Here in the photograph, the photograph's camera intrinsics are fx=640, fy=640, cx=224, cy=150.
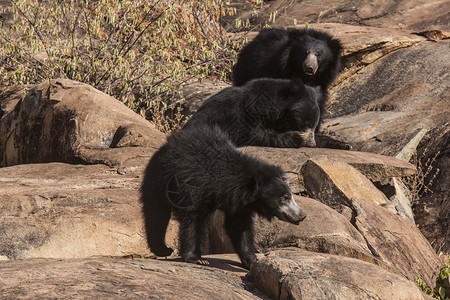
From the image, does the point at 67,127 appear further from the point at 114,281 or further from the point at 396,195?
the point at 114,281

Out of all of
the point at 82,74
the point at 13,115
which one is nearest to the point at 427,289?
the point at 13,115

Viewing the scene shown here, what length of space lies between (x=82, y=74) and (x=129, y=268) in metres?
6.30

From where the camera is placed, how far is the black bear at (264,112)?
256 inches

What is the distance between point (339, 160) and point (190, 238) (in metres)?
2.29

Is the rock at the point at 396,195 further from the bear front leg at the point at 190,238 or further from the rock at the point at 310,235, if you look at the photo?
the bear front leg at the point at 190,238

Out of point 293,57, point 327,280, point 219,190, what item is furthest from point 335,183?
point 293,57

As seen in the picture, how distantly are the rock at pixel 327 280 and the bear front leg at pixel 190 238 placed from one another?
628 mm

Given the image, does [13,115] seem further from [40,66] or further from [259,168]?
[259,168]

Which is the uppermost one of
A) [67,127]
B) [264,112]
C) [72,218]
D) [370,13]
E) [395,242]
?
[370,13]

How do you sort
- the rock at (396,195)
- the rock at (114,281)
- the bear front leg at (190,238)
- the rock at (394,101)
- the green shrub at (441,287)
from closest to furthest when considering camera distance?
1. the rock at (114,281)
2. the bear front leg at (190,238)
3. the green shrub at (441,287)
4. the rock at (396,195)
5. the rock at (394,101)

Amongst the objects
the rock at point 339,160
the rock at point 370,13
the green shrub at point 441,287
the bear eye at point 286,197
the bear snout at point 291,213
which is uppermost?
the rock at point 370,13

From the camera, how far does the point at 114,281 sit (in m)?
3.00

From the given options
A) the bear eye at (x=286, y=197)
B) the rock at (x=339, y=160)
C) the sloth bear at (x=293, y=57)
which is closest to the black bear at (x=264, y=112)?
the rock at (x=339, y=160)

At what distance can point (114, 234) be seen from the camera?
4.68 meters
